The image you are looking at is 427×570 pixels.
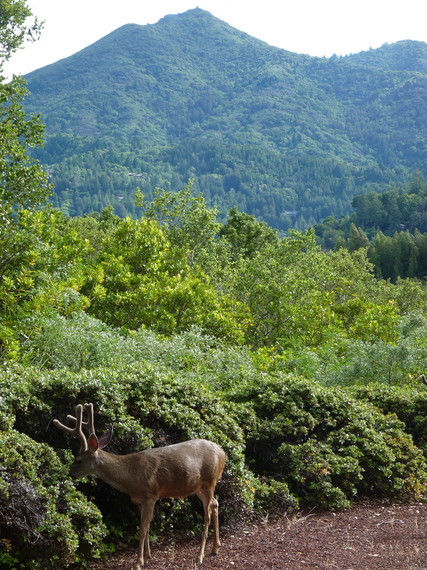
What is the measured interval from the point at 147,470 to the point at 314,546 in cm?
201

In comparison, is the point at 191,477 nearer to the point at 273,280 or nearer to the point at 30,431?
the point at 30,431

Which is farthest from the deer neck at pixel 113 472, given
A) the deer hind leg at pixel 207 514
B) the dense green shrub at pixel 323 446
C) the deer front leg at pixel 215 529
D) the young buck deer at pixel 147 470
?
the dense green shrub at pixel 323 446

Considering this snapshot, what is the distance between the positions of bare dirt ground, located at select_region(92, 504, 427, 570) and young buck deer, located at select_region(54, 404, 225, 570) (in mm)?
327

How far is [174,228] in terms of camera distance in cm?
3048

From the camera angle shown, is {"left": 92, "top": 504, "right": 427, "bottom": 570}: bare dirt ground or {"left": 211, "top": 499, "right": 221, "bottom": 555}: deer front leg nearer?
{"left": 92, "top": 504, "right": 427, "bottom": 570}: bare dirt ground

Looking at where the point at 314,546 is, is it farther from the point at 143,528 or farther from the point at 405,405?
the point at 405,405

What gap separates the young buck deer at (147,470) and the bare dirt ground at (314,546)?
0.33 metres

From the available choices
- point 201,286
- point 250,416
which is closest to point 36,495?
point 250,416

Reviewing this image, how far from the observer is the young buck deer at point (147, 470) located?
538 cm

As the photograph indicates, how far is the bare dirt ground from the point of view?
221 inches

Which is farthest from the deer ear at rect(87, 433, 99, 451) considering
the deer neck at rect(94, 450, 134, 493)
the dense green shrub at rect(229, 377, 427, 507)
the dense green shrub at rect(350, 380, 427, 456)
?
the dense green shrub at rect(350, 380, 427, 456)

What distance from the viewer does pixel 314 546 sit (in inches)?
242

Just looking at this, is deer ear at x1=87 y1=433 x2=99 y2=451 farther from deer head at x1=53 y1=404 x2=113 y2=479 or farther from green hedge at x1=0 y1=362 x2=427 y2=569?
green hedge at x1=0 y1=362 x2=427 y2=569

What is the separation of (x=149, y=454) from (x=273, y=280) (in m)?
17.0
